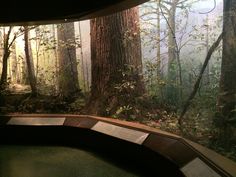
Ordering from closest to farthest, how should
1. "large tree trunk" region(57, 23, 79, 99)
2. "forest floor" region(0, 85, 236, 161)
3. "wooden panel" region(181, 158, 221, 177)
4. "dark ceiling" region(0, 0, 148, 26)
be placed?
1. "wooden panel" region(181, 158, 221, 177)
2. "dark ceiling" region(0, 0, 148, 26)
3. "forest floor" region(0, 85, 236, 161)
4. "large tree trunk" region(57, 23, 79, 99)

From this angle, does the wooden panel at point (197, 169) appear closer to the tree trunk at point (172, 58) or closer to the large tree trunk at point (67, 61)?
the tree trunk at point (172, 58)

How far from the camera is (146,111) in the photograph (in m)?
4.75

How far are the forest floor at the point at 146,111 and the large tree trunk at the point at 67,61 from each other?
1.14 ft

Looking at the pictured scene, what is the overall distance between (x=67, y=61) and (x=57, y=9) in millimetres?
2847

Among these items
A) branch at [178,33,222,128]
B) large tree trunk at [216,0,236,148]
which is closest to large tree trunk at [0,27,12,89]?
branch at [178,33,222,128]

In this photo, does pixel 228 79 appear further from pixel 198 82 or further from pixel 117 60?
pixel 117 60

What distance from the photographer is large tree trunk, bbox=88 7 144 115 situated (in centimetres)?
494

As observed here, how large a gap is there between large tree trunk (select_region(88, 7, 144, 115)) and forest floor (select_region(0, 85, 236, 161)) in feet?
1.23

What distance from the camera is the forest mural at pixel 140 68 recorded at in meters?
3.47

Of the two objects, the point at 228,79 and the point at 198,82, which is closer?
the point at 228,79

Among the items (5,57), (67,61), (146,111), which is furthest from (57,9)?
(5,57)

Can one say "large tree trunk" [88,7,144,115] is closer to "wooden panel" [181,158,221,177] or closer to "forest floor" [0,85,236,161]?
"forest floor" [0,85,236,161]

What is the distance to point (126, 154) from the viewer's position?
11.8 ft

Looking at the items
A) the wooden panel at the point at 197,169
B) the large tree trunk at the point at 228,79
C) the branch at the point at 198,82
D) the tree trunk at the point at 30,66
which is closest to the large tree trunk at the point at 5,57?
the tree trunk at the point at 30,66
